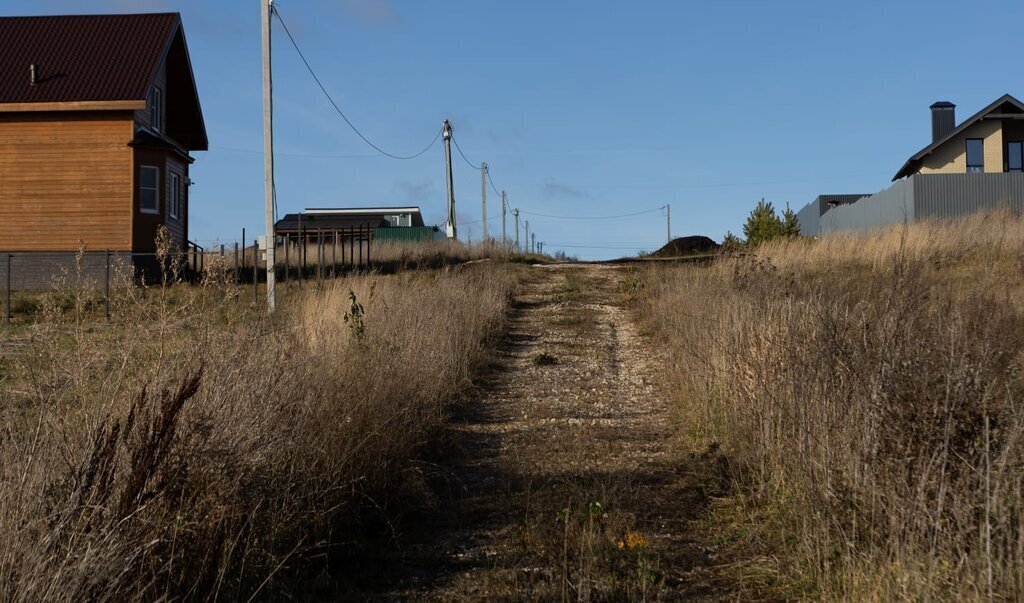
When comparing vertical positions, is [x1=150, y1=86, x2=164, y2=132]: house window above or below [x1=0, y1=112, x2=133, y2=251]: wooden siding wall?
above

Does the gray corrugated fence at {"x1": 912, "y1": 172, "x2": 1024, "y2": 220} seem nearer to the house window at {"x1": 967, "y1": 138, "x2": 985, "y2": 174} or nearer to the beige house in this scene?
the beige house

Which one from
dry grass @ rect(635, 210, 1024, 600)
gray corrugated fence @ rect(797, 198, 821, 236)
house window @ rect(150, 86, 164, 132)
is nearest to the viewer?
dry grass @ rect(635, 210, 1024, 600)

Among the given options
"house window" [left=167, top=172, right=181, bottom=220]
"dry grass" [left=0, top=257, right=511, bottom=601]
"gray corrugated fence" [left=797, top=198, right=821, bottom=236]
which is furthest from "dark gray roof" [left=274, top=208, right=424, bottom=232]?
"dry grass" [left=0, top=257, right=511, bottom=601]

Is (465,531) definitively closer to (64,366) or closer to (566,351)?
(64,366)

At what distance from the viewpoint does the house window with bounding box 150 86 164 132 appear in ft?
87.9

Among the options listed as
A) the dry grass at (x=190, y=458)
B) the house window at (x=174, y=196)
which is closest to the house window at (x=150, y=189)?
the house window at (x=174, y=196)

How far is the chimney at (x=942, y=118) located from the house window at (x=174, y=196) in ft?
99.6

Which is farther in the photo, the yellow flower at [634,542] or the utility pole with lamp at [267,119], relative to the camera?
the utility pole with lamp at [267,119]

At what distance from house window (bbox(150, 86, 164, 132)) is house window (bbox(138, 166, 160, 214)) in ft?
6.04

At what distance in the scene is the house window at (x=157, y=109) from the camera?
26.8 meters

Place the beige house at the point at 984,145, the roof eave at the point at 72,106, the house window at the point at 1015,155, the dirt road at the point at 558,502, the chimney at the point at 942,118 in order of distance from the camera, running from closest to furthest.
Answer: the dirt road at the point at 558,502 < the roof eave at the point at 72,106 < the beige house at the point at 984,145 < the house window at the point at 1015,155 < the chimney at the point at 942,118

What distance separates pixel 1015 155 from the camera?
36.2 m

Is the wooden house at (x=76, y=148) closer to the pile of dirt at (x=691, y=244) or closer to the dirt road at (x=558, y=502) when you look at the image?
the dirt road at (x=558, y=502)

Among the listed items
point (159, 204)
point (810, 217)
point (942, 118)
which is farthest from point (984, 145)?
point (159, 204)
